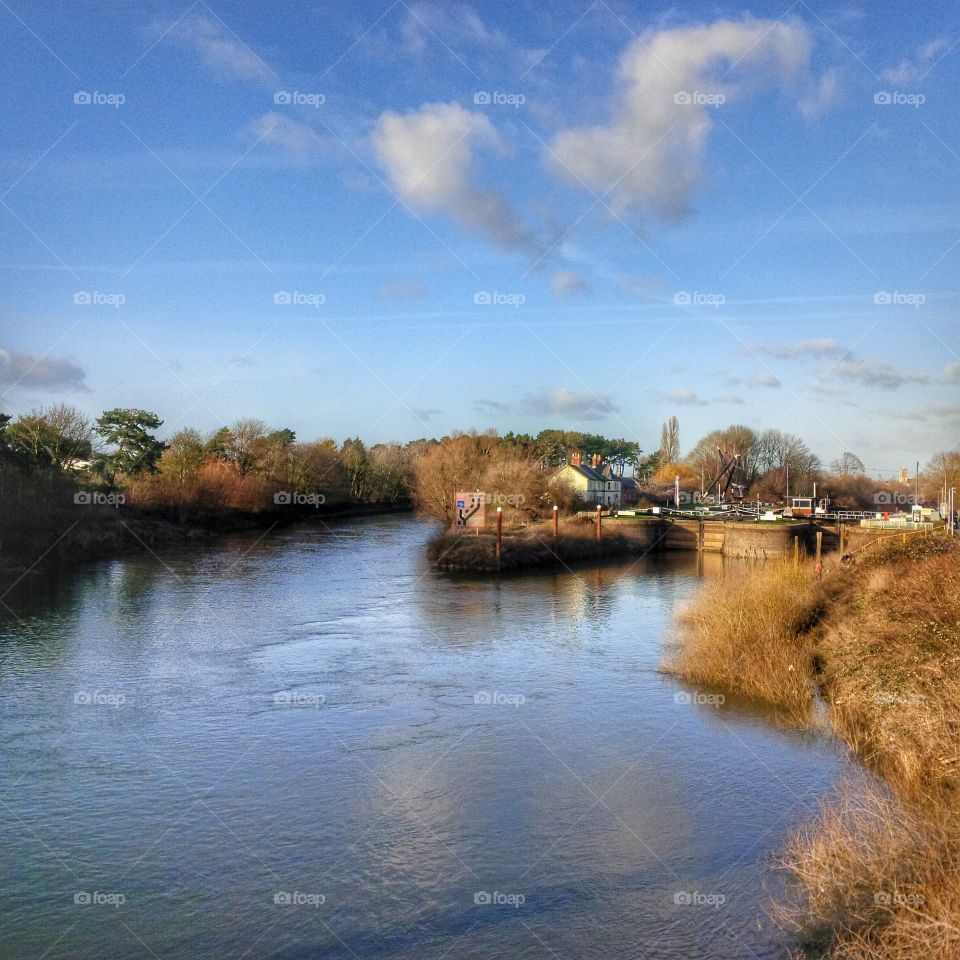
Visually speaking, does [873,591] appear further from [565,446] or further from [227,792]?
[565,446]

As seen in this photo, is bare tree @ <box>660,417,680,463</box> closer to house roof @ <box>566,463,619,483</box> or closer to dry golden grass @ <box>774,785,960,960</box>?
house roof @ <box>566,463,619,483</box>

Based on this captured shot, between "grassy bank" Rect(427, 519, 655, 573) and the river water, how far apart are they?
15.4 meters

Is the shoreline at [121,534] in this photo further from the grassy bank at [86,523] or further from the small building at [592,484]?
the small building at [592,484]

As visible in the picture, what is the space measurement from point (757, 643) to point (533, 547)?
2504 cm

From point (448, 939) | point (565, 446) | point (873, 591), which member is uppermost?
point (565, 446)

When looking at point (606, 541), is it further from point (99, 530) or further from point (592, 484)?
point (99, 530)

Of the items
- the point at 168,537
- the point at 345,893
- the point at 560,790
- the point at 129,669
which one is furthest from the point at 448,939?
the point at 168,537

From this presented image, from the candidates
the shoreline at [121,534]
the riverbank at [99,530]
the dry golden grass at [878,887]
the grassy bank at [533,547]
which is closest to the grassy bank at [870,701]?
the dry golden grass at [878,887]

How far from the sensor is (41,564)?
Result: 3828 cm

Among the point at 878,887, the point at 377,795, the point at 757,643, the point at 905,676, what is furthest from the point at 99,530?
the point at 878,887

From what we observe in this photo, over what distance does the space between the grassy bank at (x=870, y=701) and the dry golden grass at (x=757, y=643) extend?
1.4 inches

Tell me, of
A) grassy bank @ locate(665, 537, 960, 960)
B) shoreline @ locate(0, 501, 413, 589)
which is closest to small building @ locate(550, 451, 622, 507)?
shoreline @ locate(0, 501, 413, 589)

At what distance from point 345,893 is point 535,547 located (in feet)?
114

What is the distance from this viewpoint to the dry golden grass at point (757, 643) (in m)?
19.0
